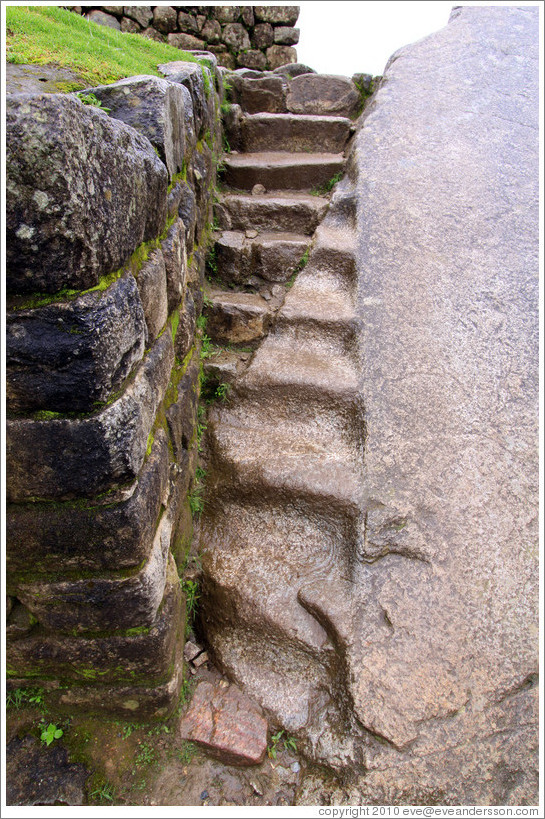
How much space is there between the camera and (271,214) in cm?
312

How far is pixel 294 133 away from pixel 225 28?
3726mm

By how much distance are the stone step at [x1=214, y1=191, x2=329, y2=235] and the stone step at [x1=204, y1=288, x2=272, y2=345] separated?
2.44 feet

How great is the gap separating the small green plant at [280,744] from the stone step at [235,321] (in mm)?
1734

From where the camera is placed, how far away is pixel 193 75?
232 centimetres

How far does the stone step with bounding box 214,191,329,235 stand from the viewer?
10.1 ft

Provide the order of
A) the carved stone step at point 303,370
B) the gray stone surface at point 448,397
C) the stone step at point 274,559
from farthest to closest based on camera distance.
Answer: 1. the carved stone step at point 303,370
2. the stone step at point 274,559
3. the gray stone surface at point 448,397

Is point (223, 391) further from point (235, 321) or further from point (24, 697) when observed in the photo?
point (24, 697)

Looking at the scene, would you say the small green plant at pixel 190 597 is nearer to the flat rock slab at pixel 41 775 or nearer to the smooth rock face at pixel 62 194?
the flat rock slab at pixel 41 775

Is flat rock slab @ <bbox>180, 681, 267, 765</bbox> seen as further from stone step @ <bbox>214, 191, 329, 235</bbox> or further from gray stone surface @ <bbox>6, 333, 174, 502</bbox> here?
stone step @ <bbox>214, 191, 329, 235</bbox>

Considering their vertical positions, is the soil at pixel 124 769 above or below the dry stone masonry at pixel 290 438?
below

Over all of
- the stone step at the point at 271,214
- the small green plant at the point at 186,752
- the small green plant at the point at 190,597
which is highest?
the stone step at the point at 271,214

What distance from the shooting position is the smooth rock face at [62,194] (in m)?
0.81

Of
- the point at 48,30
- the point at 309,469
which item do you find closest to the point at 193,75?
the point at 48,30

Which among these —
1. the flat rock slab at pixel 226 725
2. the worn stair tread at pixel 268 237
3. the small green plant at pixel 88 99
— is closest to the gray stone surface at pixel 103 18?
the worn stair tread at pixel 268 237
